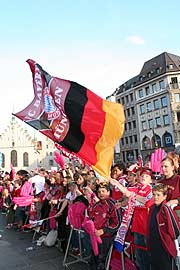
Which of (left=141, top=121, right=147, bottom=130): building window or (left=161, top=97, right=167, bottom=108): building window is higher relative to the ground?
(left=161, top=97, right=167, bottom=108): building window

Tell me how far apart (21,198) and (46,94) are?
4.09 m

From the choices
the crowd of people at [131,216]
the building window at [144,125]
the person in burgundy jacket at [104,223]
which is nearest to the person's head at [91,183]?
the crowd of people at [131,216]

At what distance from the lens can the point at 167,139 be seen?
48.5 meters

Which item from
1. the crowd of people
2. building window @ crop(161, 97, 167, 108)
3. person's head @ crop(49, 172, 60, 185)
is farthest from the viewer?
building window @ crop(161, 97, 167, 108)

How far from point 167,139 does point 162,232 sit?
1835 inches

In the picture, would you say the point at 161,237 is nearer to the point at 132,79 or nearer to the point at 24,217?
the point at 24,217

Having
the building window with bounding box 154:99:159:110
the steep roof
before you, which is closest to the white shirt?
the building window with bounding box 154:99:159:110

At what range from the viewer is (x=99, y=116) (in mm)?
5145

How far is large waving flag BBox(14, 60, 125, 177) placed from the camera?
4973 mm

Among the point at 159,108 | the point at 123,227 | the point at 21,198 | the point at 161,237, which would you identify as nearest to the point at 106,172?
the point at 123,227

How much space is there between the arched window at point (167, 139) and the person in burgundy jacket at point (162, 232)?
45.4 meters

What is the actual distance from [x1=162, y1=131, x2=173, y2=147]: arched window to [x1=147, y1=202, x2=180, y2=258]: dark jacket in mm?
45549

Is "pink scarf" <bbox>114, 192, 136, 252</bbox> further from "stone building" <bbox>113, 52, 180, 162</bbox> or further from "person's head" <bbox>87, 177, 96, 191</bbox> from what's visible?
"stone building" <bbox>113, 52, 180, 162</bbox>

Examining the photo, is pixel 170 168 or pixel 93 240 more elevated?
pixel 170 168
